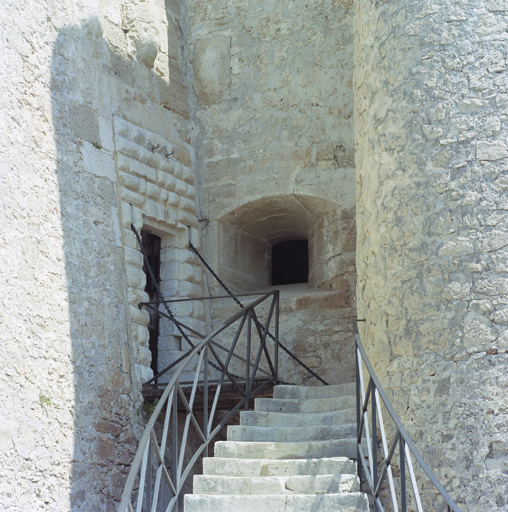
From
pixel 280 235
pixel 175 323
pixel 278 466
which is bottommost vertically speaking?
pixel 278 466

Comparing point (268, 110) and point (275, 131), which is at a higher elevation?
point (268, 110)

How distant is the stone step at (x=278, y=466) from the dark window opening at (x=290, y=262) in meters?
3.69

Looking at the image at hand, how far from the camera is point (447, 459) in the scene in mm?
4777

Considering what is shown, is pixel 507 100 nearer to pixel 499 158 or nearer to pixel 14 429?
pixel 499 158

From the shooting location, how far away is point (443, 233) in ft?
16.6

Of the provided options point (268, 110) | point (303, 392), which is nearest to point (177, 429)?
point (303, 392)

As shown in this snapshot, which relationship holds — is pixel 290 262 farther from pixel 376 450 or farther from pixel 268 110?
pixel 376 450

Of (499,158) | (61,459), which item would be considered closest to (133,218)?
(61,459)

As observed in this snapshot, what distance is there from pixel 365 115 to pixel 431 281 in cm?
126

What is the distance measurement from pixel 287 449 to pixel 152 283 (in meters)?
2.74

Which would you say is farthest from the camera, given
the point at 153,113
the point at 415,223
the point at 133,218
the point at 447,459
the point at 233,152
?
the point at 233,152

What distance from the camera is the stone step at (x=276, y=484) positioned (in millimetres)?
4781

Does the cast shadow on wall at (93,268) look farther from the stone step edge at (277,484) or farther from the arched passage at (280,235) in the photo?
the arched passage at (280,235)

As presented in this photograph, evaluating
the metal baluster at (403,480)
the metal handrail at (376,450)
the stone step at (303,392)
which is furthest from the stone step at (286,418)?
the metal baluster at (403,480)
